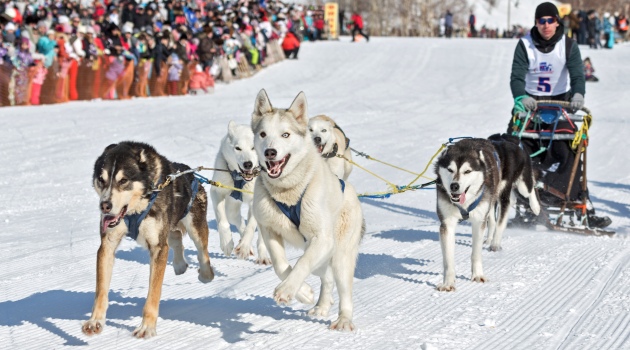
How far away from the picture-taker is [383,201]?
944 cm

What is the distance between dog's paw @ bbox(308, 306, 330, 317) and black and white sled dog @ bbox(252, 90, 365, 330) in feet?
0.60

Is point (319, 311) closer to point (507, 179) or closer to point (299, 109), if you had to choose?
point (299, 109)

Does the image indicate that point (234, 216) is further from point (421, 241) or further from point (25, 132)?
point (25, 132)

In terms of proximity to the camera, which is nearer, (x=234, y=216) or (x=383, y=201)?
(x=234, y=216)

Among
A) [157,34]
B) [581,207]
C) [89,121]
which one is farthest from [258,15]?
[581,207]

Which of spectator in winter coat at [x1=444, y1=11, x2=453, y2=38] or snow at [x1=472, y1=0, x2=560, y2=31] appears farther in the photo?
snow at [x1=472, y1=0, x2=560, y2=31]

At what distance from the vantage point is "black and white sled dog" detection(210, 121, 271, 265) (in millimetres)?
5957

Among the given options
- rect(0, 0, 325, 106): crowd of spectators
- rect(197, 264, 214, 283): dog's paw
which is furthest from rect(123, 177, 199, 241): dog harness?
rect(0, 0, 325, 106): crowd of spectators

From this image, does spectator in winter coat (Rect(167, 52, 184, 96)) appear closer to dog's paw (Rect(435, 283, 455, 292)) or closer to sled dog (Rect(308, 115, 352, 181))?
sled dog (Rect(308, 115, 352, 181))

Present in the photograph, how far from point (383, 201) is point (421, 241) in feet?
8.47

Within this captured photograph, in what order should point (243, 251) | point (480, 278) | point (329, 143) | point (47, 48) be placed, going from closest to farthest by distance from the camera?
point (480, 278), point (243, 251), point (329, 143), point (47, 48)

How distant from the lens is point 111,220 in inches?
157

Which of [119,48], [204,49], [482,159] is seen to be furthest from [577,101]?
[204,49]

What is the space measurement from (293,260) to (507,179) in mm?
1680
